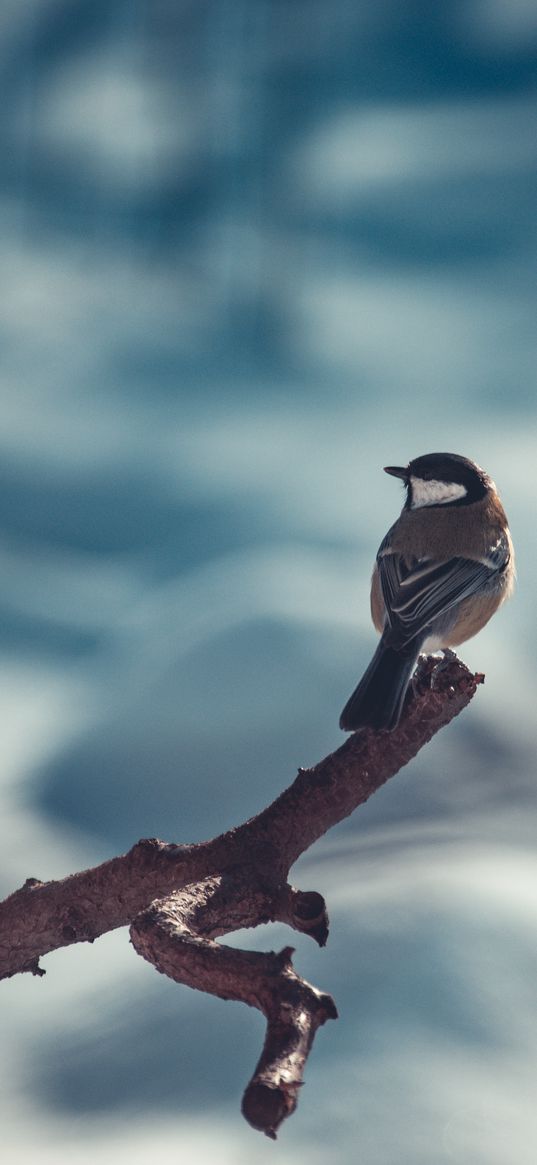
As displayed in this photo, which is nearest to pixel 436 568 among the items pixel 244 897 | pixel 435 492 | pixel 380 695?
pixel 435 492

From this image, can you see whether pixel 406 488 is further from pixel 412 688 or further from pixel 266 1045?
pixel 266 1045

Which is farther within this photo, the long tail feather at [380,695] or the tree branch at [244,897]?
the long tail feather at [380,695]

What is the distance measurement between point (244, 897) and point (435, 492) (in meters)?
1.68

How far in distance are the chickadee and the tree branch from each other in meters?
0.15

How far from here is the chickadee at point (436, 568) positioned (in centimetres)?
251

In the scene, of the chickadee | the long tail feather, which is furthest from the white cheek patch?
the long tail feather

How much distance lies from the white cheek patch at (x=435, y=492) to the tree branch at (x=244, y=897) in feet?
2.83

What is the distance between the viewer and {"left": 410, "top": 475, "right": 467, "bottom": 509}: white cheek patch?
10.3ft

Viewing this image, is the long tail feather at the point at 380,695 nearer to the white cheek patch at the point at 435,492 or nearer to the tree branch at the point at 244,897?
the tree branch at the point at 244,897

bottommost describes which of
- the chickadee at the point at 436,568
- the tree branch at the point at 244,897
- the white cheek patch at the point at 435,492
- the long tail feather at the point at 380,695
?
the tree branch at the point at 244,897

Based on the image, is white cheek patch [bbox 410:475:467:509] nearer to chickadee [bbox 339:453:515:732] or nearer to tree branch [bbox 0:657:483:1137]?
chickadee [bbox 339:453:515:732]

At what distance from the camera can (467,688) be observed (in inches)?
91.4

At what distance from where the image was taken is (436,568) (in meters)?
2.82

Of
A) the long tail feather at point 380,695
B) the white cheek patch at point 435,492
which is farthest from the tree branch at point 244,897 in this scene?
the white cheek patch at point 435,492
